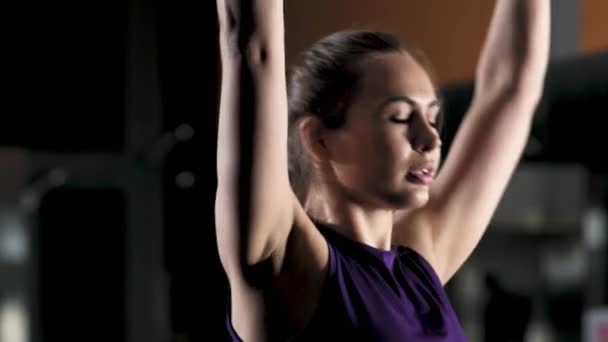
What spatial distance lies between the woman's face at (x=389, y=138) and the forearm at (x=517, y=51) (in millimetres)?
104

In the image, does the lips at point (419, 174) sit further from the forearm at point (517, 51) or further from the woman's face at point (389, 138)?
the forearm at point (517, 51)

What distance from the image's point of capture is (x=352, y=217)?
1.61 ft

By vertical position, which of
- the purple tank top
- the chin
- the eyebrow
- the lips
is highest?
the eyebrow

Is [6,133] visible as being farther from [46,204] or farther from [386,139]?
[386,139]

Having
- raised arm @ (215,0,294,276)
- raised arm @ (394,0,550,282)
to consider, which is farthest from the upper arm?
raised arm @ (215,0,294,276)

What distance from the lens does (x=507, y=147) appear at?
563 mm

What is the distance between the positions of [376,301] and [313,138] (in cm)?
8

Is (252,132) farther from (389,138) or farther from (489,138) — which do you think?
(489,138)

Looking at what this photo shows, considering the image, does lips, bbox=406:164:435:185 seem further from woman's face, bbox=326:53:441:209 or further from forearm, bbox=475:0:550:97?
forearm, bbox=475:0:550:97

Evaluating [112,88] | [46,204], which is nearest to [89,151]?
[112,88]

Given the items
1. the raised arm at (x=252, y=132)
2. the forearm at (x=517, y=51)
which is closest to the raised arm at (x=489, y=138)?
the forearm at (x=517, y=51)

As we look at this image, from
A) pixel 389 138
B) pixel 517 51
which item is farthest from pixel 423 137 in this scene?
pixel 517 51

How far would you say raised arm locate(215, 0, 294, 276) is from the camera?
1.37 ft

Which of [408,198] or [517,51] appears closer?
[408,198]
